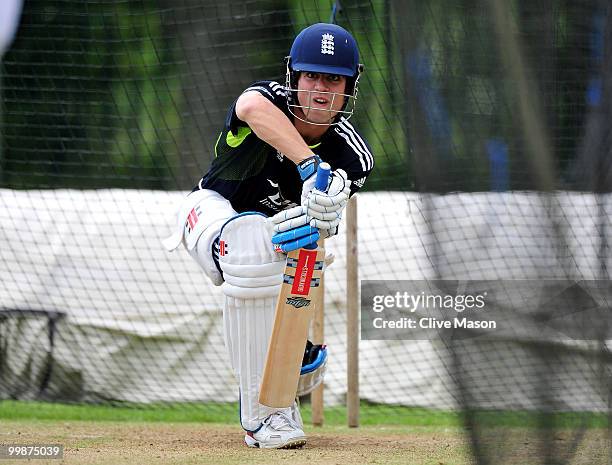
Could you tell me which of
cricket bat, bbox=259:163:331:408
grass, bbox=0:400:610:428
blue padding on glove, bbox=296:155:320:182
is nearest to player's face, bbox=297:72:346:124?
blue padding on glove, bbox=296:155:320:182

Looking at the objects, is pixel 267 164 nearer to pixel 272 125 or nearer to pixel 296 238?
pixel 272 125

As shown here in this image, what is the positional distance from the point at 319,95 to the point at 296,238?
1.89ft

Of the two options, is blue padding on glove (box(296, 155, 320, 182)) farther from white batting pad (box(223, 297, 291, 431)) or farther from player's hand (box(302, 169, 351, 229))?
white batting pad (box(223, 297, 291, 431))

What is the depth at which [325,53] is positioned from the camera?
12.6ft

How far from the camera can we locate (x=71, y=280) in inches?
259

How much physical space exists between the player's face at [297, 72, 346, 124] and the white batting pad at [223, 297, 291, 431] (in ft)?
2.40

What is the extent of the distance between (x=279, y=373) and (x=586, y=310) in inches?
58.2

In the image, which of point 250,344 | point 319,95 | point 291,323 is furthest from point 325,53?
point 250,344

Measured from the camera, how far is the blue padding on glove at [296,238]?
12.0ft

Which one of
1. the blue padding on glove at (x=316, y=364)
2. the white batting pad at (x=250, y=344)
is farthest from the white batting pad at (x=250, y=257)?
the blue padding on glove at (x=316, y=364)

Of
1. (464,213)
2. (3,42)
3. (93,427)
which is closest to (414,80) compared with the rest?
(464,213)

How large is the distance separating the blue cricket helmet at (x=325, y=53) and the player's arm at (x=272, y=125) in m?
0.21

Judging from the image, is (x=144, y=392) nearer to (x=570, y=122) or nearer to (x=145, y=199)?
(x=145, y=199)

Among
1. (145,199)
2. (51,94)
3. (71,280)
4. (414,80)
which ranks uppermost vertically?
(51,94)
